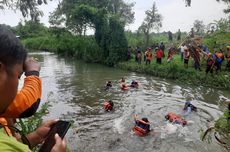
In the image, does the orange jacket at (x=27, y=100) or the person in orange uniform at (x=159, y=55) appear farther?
the person in orange uniform at (x=159, y=55)

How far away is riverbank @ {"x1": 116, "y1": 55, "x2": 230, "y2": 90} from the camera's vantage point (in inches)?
728

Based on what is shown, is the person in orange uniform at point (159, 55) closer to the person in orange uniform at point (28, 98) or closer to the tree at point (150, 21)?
the tree at point (150, 21)

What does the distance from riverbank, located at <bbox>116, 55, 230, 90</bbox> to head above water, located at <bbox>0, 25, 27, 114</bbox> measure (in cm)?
1779

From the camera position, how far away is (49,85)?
20.3 m

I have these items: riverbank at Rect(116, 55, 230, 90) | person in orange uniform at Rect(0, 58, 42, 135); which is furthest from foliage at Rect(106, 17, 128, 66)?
person in orange uniform at Rect(0, 58, 42, 135)

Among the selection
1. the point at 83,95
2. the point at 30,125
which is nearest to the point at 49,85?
the point at 83,95

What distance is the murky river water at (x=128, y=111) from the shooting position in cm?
956

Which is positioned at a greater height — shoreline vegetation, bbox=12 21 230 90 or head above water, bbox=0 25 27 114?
head above water, bbox=0 25 27 114

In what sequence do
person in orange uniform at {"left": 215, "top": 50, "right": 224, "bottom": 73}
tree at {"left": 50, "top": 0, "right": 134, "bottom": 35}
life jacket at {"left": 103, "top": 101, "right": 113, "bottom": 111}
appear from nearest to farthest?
life jacket at {"left": 103, "top": 101, "right": 113, "bottom": 111} → person in orange uniform at {"left": 215, "top": 50, "right": 224, "bottom": 73} → tree at {"left": 50, "top": 0, "right": 134, "bottom": 35}

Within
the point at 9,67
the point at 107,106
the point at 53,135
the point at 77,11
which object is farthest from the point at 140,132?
the point at 77,11

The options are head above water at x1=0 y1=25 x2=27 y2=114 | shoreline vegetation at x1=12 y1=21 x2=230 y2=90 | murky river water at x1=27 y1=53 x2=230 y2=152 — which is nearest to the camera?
head above water at x1=0 y1=25 x2=27 y2=114

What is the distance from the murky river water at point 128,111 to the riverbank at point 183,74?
31.1 inches

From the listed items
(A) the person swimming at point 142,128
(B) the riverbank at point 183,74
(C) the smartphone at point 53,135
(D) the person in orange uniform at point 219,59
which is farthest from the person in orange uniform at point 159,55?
(C) the smartphone at point 53,135

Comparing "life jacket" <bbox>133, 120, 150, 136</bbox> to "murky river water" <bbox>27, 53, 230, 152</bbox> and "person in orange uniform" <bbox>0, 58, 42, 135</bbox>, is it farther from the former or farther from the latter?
"person in orange uniform" <bbox>0, 58, 42, 135</bbox>
